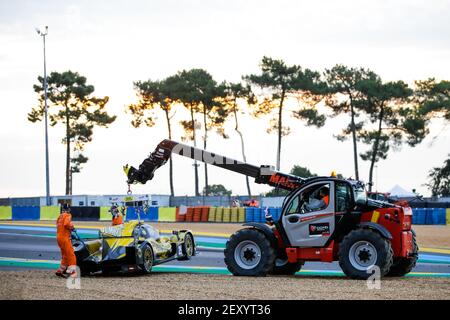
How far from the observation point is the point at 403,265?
1975 centimetres

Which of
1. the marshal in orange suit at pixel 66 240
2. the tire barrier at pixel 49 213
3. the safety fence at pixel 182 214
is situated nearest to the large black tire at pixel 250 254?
the marshal in orange suit at pixel 66 240

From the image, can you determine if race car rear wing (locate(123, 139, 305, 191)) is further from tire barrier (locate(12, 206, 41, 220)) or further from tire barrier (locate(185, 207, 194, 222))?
tire barrier (locate(12, 206, 41, 220))

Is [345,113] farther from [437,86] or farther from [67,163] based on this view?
[67,163]

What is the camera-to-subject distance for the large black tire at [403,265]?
64.2 feet

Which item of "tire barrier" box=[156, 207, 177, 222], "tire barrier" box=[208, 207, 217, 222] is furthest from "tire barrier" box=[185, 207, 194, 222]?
"tire barrier" box=[208, 207, 217, 222]

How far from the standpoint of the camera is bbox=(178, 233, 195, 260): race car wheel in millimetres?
20938

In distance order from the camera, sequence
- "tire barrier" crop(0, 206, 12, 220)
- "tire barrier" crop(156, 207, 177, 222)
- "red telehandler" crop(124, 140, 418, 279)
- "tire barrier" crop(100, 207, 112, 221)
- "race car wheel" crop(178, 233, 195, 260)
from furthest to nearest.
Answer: "tire barrier" crop(0, 206, 12, 220)
"tire barrier" crop(100, 207, 112, 221)
"tire barrier" crop(156, 207, 177, 222)
"race car wheel" crop(178, 233, 195, 260)
"red telehandler" crop(124, 140, 418, 279)

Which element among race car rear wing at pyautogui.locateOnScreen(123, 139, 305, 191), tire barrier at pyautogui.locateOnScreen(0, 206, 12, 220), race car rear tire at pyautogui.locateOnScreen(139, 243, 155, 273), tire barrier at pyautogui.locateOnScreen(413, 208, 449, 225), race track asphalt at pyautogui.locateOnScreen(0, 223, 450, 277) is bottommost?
race track asphalt at pyautogui.locateOnScreen(0, 223, 450, 277)

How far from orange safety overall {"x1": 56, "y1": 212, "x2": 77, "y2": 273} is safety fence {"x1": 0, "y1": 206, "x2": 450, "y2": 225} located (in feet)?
92.9

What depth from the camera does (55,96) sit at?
75.8 meters

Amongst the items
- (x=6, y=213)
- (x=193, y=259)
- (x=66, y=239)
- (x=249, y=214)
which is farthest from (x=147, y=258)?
(x=6, y=213)

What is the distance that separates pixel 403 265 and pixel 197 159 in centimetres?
511

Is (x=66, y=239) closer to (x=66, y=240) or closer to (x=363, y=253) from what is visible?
(x=66, y=240)
